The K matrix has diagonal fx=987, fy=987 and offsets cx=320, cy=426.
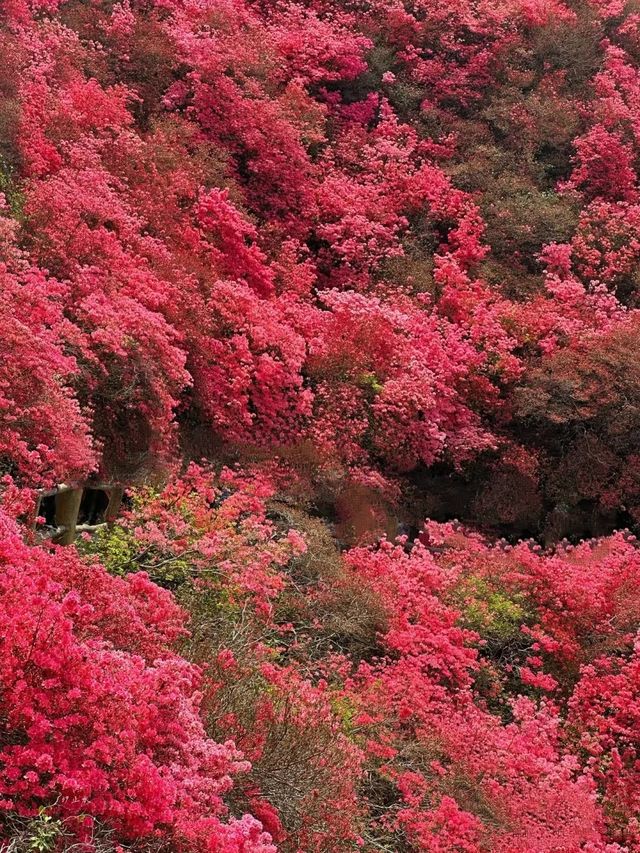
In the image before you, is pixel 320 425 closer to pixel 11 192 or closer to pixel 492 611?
pixel 492 611

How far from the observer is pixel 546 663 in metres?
16.6

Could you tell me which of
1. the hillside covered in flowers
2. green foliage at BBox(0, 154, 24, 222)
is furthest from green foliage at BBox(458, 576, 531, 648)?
green foliage at BBox(0, 154, 24, 222)

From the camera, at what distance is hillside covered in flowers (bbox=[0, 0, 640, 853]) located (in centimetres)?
895

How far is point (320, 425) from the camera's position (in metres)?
18.8

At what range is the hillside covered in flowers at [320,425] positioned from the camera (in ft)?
29.4

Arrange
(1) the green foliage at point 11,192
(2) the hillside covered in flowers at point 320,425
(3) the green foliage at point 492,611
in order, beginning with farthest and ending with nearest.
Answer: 1. (3) the green foliage at point 492,611
2. (1) the green foliage at point 11,192
3. (2) the hillside covered in flowers at point 320,425

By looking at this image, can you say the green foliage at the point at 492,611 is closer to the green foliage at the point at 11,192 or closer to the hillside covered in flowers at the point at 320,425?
the hillside covered in flowers at the point at 320,425

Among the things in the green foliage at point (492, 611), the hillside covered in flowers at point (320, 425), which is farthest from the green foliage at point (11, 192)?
the green foliage at point (492, 611)

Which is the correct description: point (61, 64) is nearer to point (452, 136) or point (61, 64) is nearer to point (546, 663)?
point (452, 136)

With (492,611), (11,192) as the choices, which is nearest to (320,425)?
(492,611)

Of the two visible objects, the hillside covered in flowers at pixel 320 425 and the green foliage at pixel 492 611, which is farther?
the green foliage at pixel 492 611

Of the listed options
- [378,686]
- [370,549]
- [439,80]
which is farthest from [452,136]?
[378,686]


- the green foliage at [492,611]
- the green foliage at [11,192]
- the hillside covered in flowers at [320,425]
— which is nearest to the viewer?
the hillside covered in flowers at [320,425]

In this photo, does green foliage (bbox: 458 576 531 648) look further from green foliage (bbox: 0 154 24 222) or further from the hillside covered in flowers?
Result: green foliage (bbox: 0 154 24 222)
